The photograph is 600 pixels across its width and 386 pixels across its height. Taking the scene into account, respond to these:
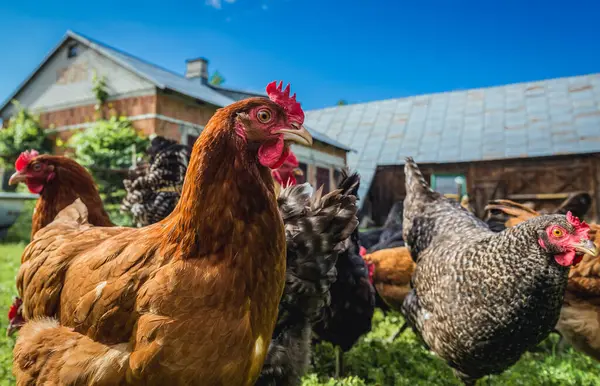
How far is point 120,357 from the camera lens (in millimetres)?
1584

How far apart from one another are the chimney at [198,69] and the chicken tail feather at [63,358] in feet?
56.5

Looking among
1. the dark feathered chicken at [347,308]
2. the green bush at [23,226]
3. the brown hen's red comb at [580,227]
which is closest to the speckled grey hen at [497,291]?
the brown hen's red comb at [580,227]

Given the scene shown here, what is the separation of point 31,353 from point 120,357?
2.11 feet

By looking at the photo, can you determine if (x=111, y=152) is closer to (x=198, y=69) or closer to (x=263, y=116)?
(x=198, y=69)

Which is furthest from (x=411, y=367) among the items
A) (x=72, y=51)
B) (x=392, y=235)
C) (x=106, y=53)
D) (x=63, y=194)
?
(x=72, y=51)

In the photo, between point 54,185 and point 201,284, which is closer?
point 201,284

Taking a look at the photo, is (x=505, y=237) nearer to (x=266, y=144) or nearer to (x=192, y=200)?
(x=266, y=144)

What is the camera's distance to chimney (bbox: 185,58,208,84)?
18047 millimetres

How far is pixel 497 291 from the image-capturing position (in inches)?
107

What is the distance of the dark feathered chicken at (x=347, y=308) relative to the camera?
3.53m

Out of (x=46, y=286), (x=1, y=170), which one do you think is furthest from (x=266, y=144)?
(x=1, y=170)

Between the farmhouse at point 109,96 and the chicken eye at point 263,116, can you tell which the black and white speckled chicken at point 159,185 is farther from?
the farmhouse at point 109,96

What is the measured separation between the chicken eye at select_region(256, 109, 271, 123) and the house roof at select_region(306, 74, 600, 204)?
16232 millimetres

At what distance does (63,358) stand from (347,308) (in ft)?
7.77
